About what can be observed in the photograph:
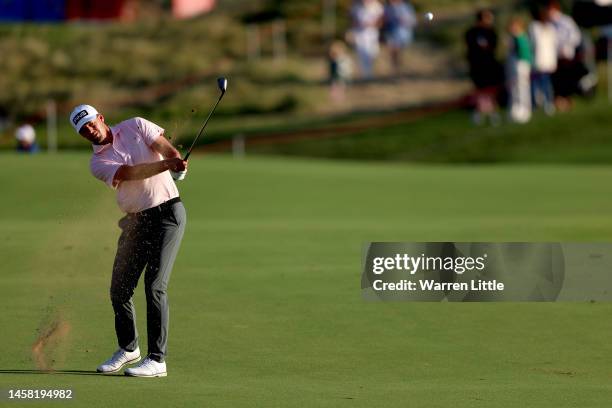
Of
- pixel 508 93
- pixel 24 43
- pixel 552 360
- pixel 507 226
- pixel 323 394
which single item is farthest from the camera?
pixel 24 43

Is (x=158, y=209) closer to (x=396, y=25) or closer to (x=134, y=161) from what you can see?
(x=134, y=161)

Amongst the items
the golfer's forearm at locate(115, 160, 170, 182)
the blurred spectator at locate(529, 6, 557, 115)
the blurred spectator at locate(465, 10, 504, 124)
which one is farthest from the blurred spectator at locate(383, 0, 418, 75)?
the golfer's forearm at locate(115, 160, 170, 182)

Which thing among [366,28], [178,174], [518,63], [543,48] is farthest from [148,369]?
[366,28]

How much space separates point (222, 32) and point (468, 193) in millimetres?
26748

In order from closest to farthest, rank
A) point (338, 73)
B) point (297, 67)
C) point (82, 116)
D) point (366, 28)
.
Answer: point (82, 116) → point (366, 28) → point (338, 73) → point (297, 67)

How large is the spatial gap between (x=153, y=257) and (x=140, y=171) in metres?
0.63

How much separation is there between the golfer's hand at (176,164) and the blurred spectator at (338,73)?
1172 inches

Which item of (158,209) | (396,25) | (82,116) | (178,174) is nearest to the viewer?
(82,116)

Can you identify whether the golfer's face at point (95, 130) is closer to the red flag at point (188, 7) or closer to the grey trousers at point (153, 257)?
the grey trousers at point (153, 257)

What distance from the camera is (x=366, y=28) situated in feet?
128

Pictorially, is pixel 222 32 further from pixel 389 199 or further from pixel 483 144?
pixel 389 199

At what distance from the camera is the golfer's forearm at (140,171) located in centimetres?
1011

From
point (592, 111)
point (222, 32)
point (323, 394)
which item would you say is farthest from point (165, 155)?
point (222, 32)

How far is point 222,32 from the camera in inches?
2020
